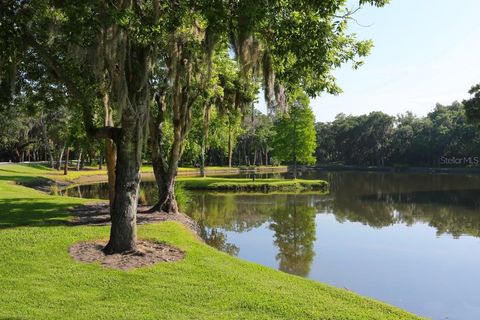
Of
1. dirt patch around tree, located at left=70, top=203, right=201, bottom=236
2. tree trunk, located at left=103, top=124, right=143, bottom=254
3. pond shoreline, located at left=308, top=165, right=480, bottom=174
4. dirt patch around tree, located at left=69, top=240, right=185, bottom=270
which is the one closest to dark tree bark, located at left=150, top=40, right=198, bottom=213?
dirt patch around tree, located at left=70, top=203, right=201, bottom=236

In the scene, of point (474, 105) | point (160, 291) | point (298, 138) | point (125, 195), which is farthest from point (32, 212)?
point (474, 105)

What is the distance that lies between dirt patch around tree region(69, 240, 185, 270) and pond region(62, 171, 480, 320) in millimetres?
4311

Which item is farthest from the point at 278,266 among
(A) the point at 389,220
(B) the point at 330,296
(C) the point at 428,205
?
(C) the point at 428,205

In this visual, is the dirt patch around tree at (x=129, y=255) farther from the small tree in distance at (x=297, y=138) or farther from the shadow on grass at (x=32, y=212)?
the small tree in distance at (x=297, y=138)

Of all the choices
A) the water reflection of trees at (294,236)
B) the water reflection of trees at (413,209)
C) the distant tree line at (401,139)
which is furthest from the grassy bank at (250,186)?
the distant tree line at (401,139)

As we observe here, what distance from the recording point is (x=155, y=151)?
18.7m

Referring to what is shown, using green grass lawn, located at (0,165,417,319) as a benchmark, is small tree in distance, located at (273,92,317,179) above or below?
above

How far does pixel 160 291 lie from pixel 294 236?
11622 millimetres

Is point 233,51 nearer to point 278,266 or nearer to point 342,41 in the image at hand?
point 342,41

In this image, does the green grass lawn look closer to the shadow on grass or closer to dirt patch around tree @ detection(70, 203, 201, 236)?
the shadow on grass

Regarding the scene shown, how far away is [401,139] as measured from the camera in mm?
97312

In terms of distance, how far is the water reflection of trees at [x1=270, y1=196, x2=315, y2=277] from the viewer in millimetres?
14984

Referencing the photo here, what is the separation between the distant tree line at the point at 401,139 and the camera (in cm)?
9036

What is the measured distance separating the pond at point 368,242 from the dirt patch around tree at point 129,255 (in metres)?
4.31
